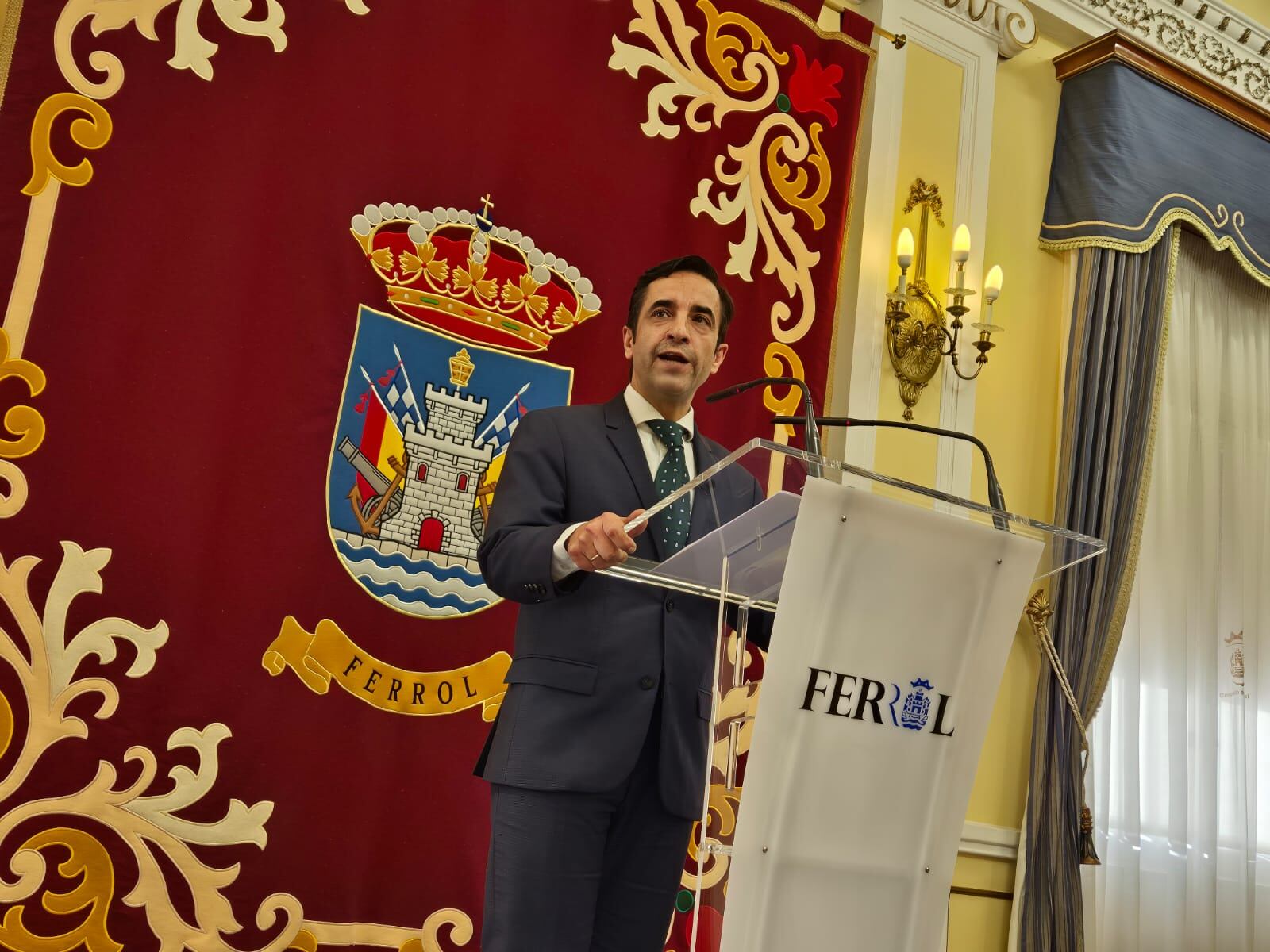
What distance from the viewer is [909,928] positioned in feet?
4.80

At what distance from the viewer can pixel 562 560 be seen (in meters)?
1.61

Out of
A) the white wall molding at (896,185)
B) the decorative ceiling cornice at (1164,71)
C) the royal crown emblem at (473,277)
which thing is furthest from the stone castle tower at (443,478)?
the decorative ceiling cornice at (1164,71)

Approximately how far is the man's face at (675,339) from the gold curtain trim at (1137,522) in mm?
2522

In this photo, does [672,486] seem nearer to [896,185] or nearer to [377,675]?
[377,675]

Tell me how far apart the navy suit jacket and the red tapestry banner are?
1118 millimetres

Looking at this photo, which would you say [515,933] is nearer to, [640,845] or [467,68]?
[640,845]

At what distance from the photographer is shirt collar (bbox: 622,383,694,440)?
188 centimetres

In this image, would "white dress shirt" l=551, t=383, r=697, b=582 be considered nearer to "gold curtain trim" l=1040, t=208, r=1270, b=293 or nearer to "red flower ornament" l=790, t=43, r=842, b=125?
"red flower ornament" l=790, t=43, r=842, b=125

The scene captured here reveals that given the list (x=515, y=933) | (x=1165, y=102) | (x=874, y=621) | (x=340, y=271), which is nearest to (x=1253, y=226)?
(x=1165, y=102)

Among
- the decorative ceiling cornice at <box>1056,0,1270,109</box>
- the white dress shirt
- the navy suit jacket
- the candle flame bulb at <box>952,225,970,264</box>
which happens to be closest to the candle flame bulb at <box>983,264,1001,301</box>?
the candle flame bulb at <box>952,225,970,264</box>

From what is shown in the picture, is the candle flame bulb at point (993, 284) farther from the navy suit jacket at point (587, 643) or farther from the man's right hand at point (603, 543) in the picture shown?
the man's right hand at point (603, 543)

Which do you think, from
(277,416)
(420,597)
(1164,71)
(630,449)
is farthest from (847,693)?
(1164,71)

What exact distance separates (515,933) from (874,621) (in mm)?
651

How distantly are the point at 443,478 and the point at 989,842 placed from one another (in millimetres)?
2170
